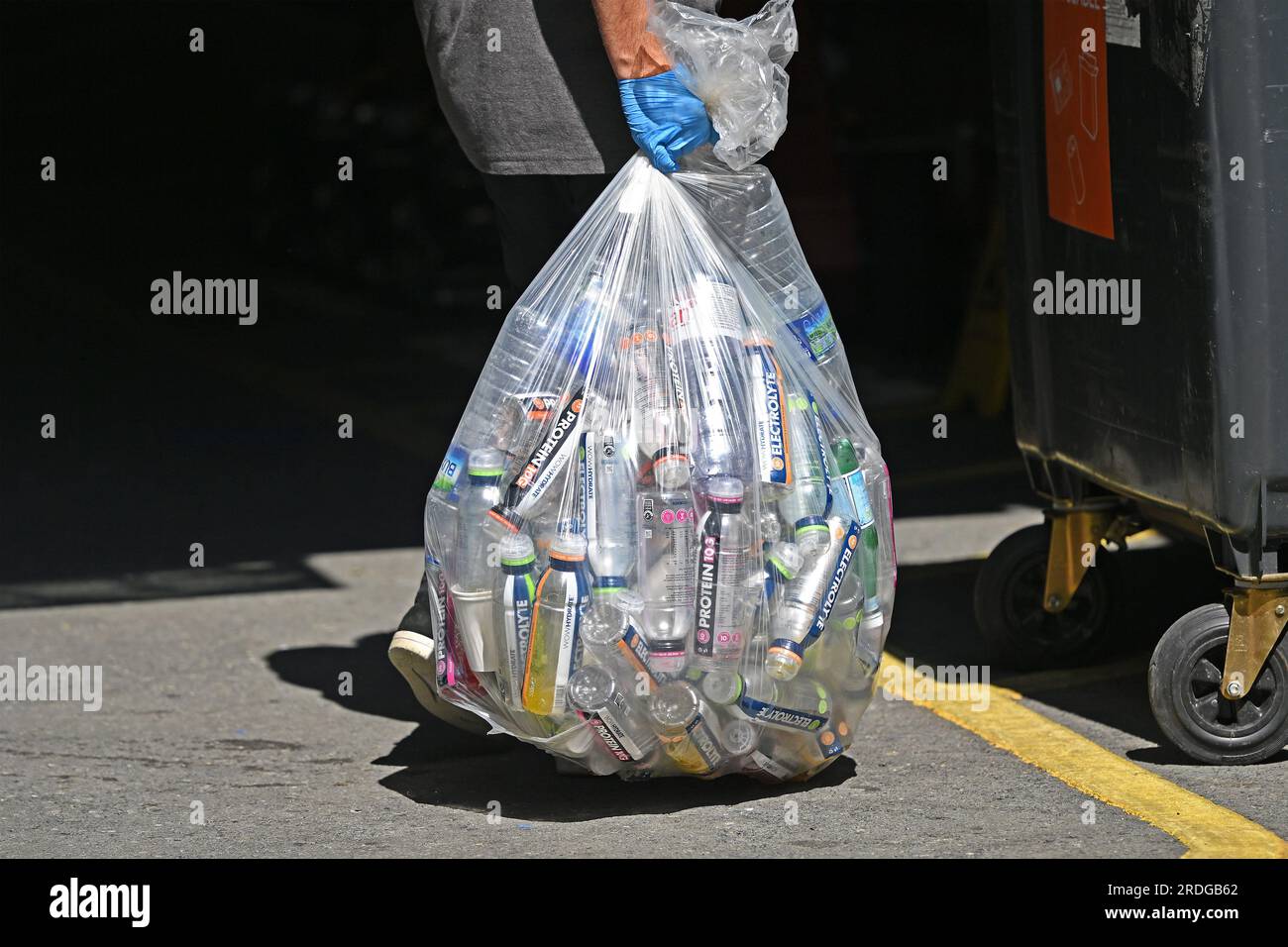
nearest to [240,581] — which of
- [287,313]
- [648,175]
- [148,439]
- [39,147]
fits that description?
[148,439]

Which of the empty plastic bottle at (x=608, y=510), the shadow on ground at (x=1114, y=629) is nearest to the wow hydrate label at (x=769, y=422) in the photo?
the empty plastic bottle at (x=608, y=510)

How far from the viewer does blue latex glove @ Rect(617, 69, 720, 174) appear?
130 inches

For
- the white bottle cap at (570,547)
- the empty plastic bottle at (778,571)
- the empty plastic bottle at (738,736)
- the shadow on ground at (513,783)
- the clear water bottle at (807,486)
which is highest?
the clear water bottle at (807,486)

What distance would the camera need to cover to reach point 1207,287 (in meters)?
3.28

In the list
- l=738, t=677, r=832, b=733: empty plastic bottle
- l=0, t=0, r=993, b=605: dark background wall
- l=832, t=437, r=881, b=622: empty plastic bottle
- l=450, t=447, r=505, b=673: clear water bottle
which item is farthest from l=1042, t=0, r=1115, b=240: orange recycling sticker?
l=0, t=0, r=993, b=605: dark background wall

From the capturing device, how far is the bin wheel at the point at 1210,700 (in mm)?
3457

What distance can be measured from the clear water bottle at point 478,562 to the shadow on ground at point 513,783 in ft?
1.22

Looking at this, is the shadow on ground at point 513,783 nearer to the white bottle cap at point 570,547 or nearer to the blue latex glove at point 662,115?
the white bottle cap at point 570,547

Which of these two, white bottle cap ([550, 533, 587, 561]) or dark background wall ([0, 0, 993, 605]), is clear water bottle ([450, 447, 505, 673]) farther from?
dark background wall ([0, 0, 993, 605])

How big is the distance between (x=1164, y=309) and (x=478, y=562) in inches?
56.2

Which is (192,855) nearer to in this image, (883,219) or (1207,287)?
(1207,287)

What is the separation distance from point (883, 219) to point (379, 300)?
3.05 metres

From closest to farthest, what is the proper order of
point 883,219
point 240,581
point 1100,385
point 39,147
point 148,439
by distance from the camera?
point 1100,385 → point 240,581 → point 148,439 → point 883,219 → point 39,147

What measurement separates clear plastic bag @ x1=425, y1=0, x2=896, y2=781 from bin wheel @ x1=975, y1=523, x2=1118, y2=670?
2.68 feet
